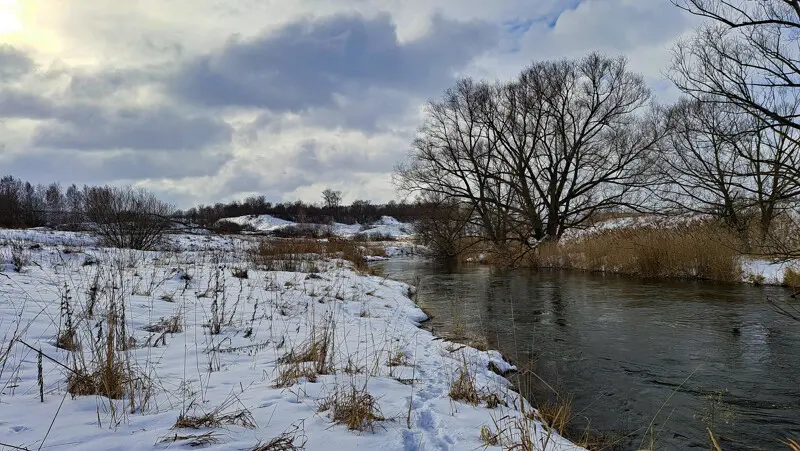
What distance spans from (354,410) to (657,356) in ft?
16.3

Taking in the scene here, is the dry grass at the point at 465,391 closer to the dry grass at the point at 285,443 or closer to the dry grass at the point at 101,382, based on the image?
the dry grass at the point at 285,443

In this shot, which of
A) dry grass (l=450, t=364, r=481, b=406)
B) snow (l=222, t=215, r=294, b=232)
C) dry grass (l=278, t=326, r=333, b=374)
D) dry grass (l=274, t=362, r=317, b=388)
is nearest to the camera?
dry grass (l=274, t=362, r=317, b=388)

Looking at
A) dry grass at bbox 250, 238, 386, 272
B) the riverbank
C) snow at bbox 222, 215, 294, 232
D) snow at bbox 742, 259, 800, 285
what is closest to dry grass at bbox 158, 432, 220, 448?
dry grass at bbox 250, 238, 386, 272

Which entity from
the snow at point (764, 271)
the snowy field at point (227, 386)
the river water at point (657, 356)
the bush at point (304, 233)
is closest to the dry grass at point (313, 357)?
the snowy field at point (227, 386)

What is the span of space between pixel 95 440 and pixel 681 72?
1358 centimetres

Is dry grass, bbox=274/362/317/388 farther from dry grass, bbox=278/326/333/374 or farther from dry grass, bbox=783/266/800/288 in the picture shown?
dry grass, bbox=783/266/800/288

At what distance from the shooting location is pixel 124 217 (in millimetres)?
14797

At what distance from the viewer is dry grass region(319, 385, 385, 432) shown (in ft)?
8.94

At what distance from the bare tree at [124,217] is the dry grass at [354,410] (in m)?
15.0

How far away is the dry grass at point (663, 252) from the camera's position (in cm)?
1264

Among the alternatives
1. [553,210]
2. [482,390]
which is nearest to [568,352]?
[482,390]

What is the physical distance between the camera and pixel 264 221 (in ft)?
294

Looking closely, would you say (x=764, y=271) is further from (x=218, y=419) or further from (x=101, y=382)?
(x=101, y=382)

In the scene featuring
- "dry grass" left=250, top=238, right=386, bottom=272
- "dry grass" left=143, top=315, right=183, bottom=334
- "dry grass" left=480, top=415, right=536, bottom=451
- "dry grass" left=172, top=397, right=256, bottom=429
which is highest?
"dry grass" left=250, top=238, right=386, bottom=272
